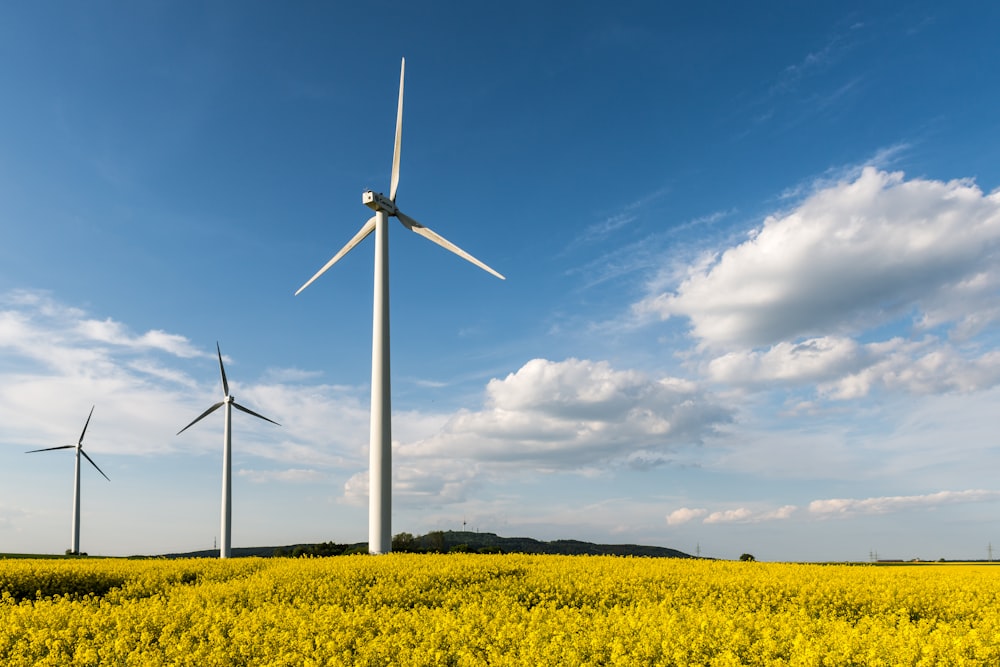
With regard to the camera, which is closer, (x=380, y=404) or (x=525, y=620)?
(x=525, y=620)

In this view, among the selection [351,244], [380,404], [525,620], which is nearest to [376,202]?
[351,244]

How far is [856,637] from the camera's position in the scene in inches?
420

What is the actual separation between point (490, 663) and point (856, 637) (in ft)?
18.8

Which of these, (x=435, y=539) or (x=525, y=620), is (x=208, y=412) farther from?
(x=525, y=620)

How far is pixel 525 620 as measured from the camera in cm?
1305

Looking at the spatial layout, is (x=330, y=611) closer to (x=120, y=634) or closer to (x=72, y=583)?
(x=120, y=634)

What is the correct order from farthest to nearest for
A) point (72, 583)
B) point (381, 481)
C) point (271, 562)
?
point (381, 481)
point (271, 562)
point (72, 583)

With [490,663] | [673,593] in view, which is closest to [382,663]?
[490,663]

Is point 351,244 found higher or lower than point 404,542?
higher

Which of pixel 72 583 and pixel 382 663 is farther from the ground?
pixel 382 663

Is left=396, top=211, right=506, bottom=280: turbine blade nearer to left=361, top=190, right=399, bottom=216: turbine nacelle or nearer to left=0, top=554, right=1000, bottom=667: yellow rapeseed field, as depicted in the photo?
left=361, top=190, right=399, bottom=216: turbine nacelle


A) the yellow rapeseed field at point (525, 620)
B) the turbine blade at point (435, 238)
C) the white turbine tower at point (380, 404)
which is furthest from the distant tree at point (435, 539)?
the yellow rapeseed field at point (525, 620)

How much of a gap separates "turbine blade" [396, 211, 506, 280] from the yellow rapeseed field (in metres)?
24.8

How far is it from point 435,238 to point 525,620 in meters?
37.4
